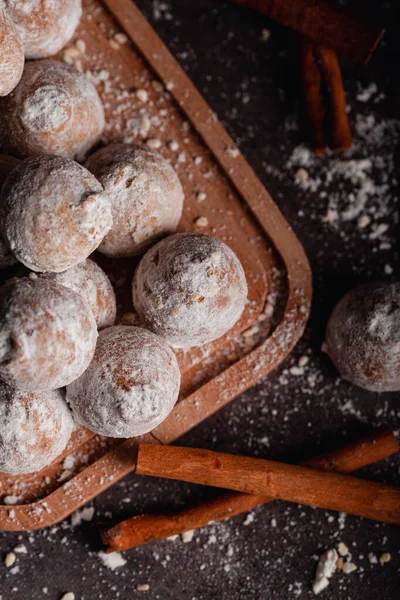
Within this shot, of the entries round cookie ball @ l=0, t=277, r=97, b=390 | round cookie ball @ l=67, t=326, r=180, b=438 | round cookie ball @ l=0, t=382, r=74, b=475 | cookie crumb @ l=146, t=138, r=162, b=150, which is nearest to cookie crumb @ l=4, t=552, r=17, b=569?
round cookie ball @ l=0, t=382, r=74, b=475

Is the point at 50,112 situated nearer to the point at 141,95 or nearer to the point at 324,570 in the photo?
the point at 141,95

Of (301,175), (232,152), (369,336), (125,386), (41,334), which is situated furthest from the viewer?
(301,175)

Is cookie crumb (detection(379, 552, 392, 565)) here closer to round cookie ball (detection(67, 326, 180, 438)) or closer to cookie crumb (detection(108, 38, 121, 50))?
round cookie ball (detection(67, 326, 180, 438))

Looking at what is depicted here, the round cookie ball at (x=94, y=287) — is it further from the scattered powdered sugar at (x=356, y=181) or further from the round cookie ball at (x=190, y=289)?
the scattered powdered sugar at (x=356, y=181)

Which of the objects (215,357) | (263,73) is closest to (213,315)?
(215,357)

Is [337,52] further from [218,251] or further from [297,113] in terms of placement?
[218,251]

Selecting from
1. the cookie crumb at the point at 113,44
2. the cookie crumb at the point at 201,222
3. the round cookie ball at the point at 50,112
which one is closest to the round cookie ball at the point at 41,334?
the round cookie ball at the point at 50,112

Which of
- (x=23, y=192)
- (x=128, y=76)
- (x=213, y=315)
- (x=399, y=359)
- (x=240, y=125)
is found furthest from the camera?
(x=240, y=125)

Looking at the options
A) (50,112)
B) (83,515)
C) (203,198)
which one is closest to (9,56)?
(50,112)
